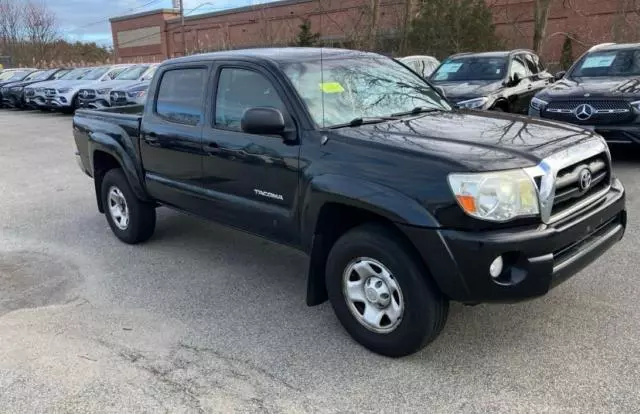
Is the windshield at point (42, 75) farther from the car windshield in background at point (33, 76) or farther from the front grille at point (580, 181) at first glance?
the front grille at point (580, 181)

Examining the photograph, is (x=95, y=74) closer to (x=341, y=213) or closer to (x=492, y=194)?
(x=341, y=213)

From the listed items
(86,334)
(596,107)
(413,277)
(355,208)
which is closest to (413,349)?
(413,277)

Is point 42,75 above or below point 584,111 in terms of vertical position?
above

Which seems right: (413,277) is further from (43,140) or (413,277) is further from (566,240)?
(43,140)

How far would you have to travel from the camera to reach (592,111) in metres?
7.96

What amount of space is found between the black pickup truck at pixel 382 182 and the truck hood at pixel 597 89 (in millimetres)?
4289

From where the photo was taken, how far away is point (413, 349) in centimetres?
339

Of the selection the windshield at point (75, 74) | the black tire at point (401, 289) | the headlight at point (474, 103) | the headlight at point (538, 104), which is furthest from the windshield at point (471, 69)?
the windshield at point (75, 74)

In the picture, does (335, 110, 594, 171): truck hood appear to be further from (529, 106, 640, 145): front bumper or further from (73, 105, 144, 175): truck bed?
(529, 106, 640, 145): front bumper

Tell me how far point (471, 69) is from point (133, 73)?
39.8 feet

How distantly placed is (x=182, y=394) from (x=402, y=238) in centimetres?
152

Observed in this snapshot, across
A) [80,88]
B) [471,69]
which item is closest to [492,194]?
[471,69]

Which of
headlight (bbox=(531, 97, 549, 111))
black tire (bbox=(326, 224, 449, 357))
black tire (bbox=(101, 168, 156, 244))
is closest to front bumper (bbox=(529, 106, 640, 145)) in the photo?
headlight (bbox=(531, 97, 549, 111))

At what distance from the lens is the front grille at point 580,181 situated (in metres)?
3.32
